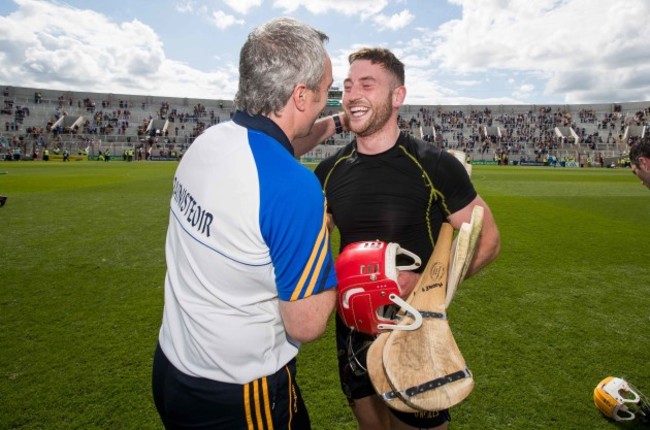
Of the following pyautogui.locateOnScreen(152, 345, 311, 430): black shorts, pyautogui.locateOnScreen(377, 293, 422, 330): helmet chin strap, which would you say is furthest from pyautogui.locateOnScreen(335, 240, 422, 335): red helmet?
pyautogui.locateOnScreen(152, 345, 311, 430): black shorts

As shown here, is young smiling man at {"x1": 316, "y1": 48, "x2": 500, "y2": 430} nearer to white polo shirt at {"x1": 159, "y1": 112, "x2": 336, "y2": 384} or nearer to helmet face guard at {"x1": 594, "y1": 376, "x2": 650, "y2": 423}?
white polo shirt at {"x1": 159, "y1": 112, "x2": 336, "y2": 384}

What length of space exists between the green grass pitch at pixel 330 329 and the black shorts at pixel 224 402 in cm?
185

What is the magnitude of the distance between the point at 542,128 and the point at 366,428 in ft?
237

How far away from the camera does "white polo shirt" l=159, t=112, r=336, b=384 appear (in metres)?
1.43

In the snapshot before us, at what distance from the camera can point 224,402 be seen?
160 cm

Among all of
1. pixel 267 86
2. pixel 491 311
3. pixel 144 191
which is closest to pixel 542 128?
pixel 144 191

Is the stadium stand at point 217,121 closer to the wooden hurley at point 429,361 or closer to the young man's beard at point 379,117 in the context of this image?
the young man's beard at point 379,117

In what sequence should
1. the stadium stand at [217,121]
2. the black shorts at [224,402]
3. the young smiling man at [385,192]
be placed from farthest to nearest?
the stadium stand at [217,121]
the young smiling man at [385,192]
the black shorts at [224,402]

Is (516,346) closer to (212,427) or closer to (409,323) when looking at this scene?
(409,323)

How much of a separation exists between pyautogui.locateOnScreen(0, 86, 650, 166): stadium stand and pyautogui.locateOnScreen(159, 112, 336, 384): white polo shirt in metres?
51.2

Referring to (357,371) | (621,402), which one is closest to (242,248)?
(357,371)

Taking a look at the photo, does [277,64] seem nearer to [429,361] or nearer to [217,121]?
[429,361]

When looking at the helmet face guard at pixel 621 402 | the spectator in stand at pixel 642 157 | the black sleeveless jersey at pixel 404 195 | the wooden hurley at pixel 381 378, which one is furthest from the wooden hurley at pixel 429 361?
the spectator in stand at pixel 642 157

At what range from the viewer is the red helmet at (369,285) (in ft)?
6.08
